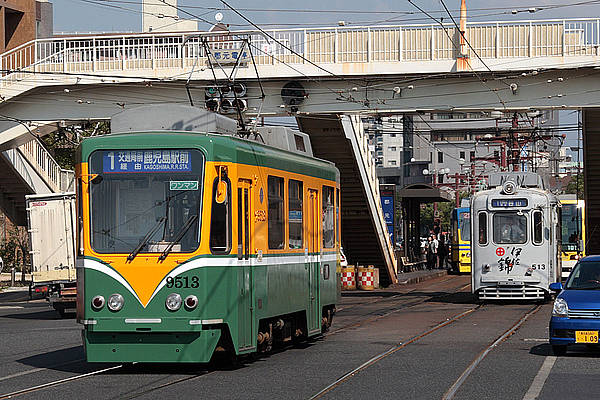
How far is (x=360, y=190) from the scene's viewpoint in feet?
117

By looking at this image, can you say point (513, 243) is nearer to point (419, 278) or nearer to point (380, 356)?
point (380, 356)

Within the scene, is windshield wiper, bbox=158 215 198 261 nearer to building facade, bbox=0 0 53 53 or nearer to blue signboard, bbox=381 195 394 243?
blue signboard, bbox=381 195 394 243

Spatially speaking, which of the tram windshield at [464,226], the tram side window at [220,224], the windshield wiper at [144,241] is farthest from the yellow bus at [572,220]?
the windshield wiper at [144,241]

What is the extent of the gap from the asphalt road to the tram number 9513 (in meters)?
1.05

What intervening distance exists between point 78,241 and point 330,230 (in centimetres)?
539

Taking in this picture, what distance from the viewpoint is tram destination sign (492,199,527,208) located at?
28.3 meters

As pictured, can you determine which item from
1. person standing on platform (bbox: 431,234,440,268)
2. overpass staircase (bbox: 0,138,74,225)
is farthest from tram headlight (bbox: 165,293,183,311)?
person standing on platform (bbox: 431,234,440,268)

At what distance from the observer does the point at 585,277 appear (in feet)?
51.3

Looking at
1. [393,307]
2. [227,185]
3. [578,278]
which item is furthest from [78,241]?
[393,307]

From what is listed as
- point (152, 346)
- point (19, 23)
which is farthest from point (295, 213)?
point (19, 23)

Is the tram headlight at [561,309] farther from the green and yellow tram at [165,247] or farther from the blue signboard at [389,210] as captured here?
the blue signboard at [389,210]

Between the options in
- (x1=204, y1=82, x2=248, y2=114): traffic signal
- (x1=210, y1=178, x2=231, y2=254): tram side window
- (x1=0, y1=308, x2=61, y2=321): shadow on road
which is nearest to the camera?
(x1=210, y1=178, x2=231, y2=254): tram side window

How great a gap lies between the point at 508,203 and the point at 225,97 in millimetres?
7861

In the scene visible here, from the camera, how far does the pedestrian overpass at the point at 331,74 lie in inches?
1099
